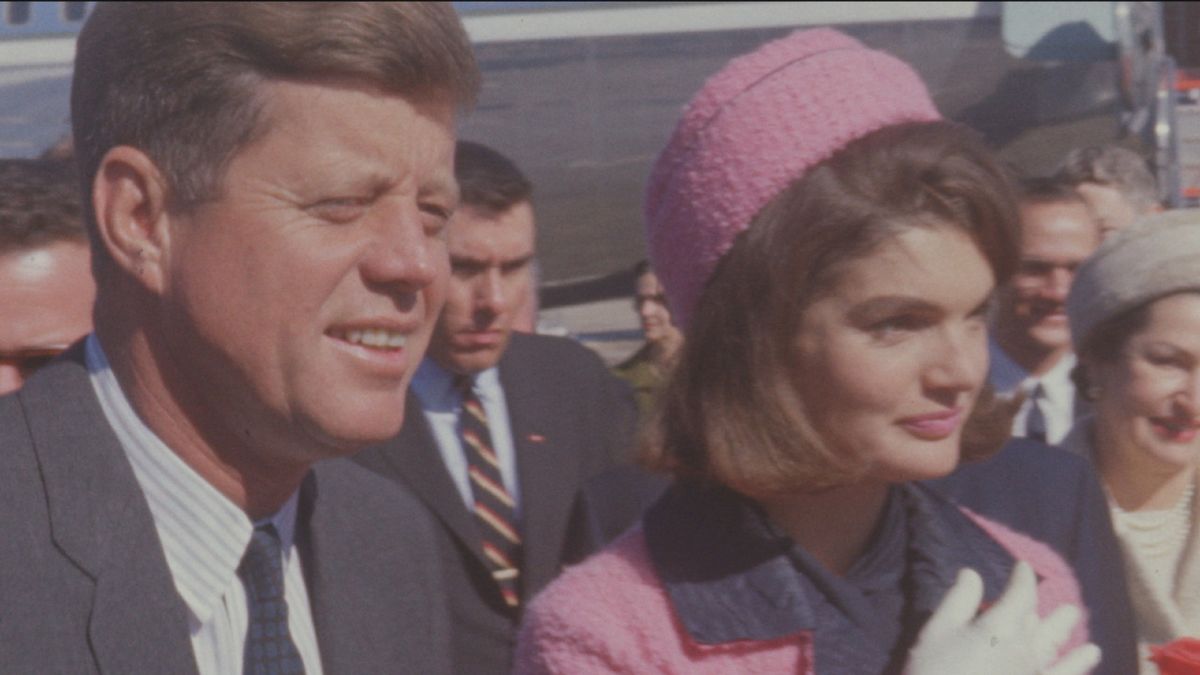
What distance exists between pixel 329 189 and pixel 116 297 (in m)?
0.23

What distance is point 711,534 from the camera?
2.00 meters

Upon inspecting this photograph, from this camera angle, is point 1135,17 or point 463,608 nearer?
point 463,608

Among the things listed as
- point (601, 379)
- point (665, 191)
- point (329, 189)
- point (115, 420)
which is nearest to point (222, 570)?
point (115, 420)

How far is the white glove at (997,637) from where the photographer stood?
69.6 inches

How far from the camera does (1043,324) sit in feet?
13.4

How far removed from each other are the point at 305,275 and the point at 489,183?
7.77 ft

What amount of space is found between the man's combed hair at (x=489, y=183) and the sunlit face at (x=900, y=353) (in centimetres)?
198

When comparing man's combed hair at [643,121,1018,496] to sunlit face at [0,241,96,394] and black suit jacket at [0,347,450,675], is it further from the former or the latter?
sunlit face at [0,241,96,394]

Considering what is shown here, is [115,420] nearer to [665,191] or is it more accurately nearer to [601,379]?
[665,191]

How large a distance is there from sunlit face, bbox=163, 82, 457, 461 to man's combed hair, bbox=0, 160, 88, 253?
2.92 feet

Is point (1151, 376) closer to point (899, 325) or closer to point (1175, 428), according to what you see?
point (1175, 428)

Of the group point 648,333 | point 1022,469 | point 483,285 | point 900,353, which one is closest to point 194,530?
point 900,353

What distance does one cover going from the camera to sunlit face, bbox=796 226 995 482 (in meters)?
1.90

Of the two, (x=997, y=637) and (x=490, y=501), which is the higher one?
(x=997, y=637)
